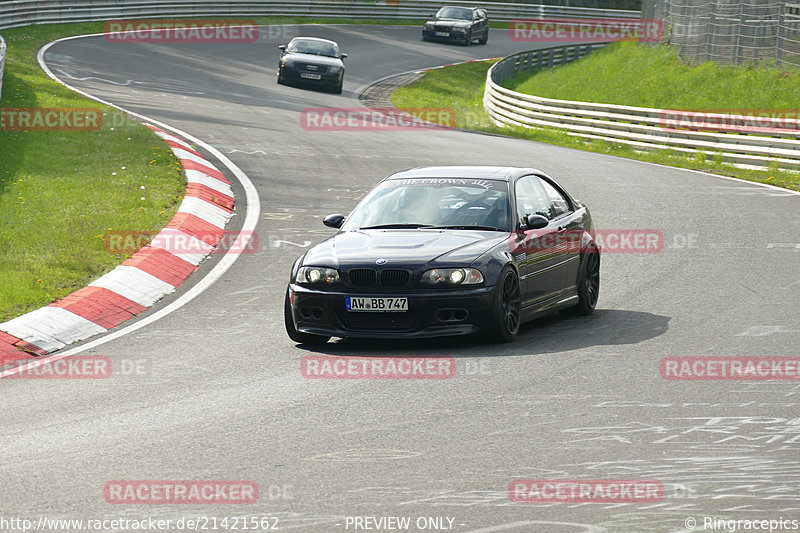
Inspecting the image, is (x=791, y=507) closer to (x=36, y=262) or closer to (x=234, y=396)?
(x=234, y=396)

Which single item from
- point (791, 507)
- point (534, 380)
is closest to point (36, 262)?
point (534, 380)

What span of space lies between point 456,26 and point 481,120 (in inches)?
803

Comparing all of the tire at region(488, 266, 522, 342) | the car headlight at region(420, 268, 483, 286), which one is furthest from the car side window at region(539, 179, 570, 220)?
the car headlight at region(420, 268, 483, 286)

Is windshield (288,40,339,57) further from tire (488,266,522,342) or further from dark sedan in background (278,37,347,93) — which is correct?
tire (488,266,522,342)

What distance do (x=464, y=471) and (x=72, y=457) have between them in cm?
214

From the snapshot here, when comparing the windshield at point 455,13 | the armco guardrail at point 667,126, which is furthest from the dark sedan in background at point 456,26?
the armco guardrail at point 667,126

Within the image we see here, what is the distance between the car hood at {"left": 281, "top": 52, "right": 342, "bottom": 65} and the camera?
36062mm

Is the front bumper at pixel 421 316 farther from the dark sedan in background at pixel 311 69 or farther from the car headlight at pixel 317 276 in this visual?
the dark sedan in background at pixel 311 69

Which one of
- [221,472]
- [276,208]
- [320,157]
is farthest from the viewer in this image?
[320,157]

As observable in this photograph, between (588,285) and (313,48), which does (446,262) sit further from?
(313,48)

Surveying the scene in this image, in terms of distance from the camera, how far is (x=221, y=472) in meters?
6.34

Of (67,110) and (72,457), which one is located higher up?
(72,457)

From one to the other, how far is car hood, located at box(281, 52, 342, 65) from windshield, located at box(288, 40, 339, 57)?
285 millimetres

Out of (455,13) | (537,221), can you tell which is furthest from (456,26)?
(537,221)
